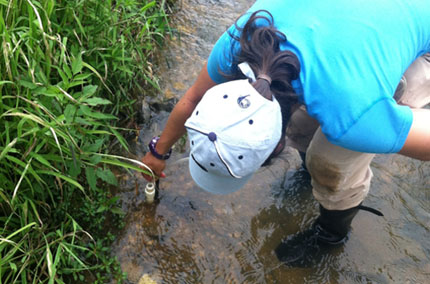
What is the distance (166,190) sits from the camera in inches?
97.7

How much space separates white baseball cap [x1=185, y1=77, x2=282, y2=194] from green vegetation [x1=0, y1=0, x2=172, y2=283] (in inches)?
18.6

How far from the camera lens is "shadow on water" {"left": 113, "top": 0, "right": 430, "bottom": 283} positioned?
2209 millimetres

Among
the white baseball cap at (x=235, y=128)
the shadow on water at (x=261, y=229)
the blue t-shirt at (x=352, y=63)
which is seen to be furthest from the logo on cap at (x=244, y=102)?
the shadow on water at (x=261, y=229)

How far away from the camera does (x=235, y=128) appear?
4.57 feet

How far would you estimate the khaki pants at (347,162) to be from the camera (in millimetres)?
1848

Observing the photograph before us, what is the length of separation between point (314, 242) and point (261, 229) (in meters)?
0.31

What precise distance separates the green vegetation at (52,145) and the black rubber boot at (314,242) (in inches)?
37.0

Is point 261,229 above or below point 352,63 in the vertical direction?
below

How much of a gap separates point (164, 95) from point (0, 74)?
1.41m

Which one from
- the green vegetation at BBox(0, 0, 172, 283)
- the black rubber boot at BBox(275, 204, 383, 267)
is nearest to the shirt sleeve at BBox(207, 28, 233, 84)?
the green vegetation at BBox(0, 0, 172, 283)

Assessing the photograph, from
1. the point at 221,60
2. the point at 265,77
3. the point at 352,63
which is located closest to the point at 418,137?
the point at 352,63

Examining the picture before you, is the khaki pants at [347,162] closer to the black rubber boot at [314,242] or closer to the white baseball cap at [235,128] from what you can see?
the black rubber boot at [314,242]

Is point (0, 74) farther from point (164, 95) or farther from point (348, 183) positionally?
point (348, 183)

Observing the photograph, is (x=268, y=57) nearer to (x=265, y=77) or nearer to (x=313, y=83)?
(x=265, y=77)
